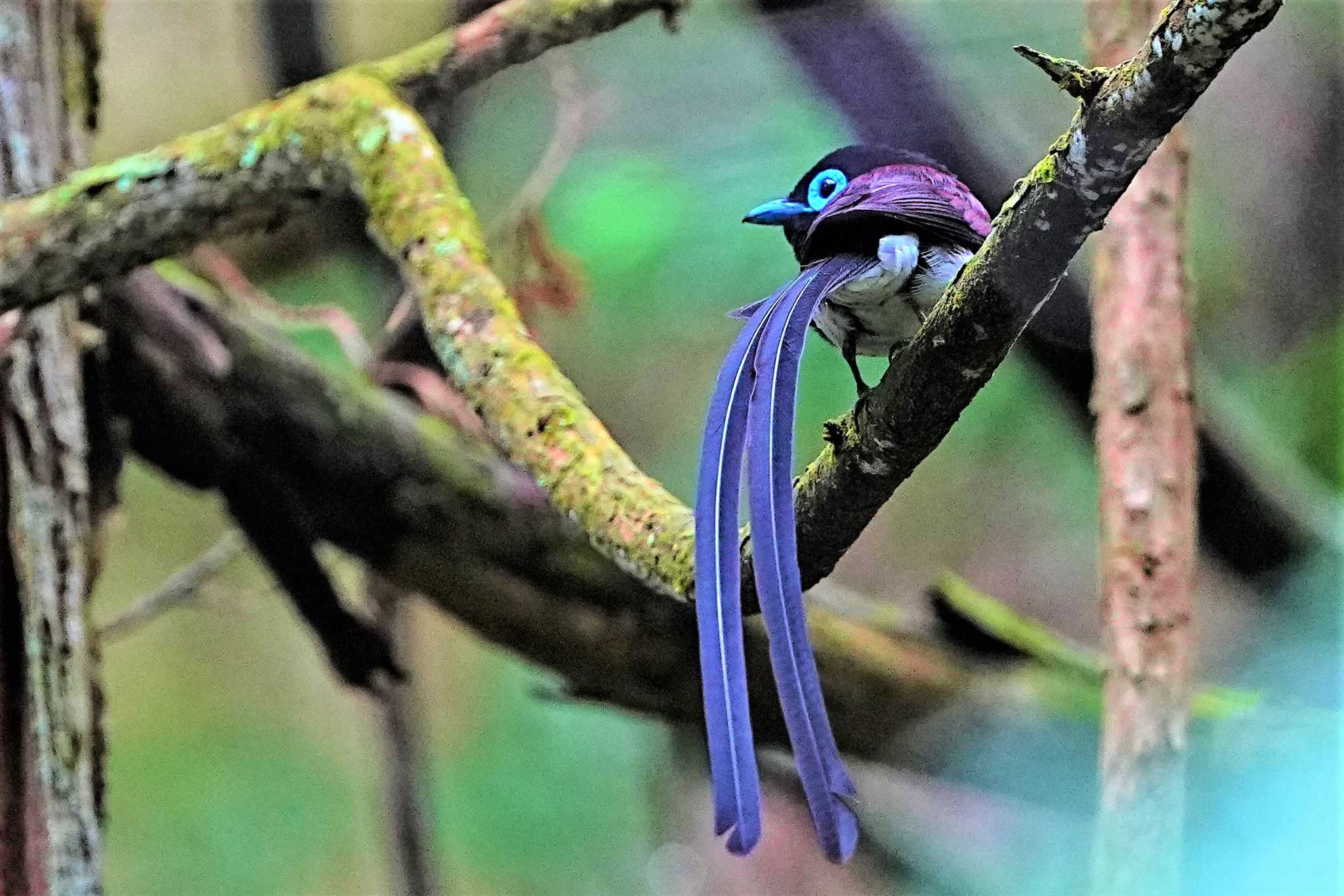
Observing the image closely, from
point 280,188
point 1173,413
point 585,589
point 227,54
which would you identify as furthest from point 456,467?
point 1173,413

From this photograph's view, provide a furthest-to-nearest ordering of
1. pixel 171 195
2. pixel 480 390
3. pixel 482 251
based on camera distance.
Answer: pixel 171 195, pixel 482 251, pixel 480 390

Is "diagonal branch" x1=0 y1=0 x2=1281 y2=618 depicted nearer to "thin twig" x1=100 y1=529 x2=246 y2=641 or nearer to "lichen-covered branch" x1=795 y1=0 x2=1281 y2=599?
"lichen-covered branch" x1=795 y1=0 x2=1281 y2=599

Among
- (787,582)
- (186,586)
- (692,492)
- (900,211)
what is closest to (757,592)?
(787,582)

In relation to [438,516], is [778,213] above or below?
above

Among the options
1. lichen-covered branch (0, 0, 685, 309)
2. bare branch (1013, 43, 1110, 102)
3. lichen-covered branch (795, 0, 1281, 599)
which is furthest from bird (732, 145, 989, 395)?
lichen-covered branch (0, 0, 685, 309)

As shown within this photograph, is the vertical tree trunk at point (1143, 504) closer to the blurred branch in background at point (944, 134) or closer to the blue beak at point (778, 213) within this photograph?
the blurred branch in background at point (944, 134)

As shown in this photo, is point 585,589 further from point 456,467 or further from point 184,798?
point 184,798

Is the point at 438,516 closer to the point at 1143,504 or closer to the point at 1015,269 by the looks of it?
the point at 1143,504
